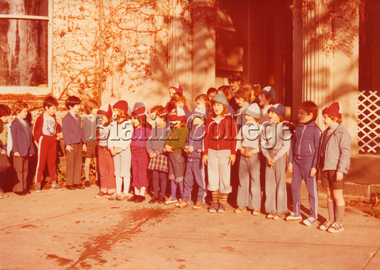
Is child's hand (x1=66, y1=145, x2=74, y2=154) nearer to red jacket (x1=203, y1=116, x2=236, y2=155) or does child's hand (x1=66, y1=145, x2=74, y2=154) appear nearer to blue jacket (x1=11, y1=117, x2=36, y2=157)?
blue jacket (x1=11, y1=117, x2=36, y2=157)

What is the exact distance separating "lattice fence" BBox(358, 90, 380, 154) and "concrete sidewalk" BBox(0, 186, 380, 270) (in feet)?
4.56

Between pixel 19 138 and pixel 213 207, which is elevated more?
pixel 19 138

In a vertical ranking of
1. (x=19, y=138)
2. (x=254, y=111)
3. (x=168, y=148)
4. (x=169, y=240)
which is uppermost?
(x=254, y=111)

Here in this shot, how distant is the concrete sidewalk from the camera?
14.7 ft

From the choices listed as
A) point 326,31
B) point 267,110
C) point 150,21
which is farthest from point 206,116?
point 150,21

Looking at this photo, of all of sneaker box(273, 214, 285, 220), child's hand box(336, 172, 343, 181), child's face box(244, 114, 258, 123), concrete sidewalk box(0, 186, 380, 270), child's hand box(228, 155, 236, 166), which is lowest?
concrete sidewalk box(0, 186, 380, 270)

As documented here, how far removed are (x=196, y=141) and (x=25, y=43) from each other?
206 inches

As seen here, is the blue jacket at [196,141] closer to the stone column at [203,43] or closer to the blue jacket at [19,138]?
the stone column at [203,43]

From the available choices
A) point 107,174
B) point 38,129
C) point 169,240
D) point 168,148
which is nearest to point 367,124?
point 168,148

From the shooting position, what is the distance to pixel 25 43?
9.82 m

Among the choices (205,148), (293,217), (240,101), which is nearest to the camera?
(293,217)

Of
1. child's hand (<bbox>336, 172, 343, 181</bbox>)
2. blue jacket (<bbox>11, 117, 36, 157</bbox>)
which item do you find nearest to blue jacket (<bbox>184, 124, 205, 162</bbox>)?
child's hand (<bbox>336, 172, 343, 181</bbox>)

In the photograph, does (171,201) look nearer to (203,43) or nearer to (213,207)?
(213,207)

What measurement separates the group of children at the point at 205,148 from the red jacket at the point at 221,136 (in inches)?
0.6
